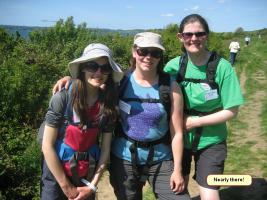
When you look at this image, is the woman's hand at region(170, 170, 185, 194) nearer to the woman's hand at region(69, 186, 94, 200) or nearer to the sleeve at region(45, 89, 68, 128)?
the woman's hand at region(69, 186, 94, 200)

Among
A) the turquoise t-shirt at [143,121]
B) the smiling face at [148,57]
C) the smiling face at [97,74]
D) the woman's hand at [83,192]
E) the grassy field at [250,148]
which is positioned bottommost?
the grassy field at [250,148]

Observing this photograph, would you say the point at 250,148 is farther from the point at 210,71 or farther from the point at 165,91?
the point at 165,91

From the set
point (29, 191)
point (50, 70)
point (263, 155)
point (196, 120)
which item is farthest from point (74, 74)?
point (50, 70)

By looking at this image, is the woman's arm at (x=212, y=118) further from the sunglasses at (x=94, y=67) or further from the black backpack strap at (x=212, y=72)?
the sunglasses at (x=94, y=67)

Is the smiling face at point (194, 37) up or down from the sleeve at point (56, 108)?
up

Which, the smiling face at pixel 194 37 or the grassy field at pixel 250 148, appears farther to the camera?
the grassy field at pixel 250 148

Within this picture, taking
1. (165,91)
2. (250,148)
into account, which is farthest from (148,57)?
(250,148)

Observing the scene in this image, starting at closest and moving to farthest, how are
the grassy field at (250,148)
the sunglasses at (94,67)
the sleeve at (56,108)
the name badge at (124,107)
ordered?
the sleeve at (56,108)
the sunglasses at (94,67)
the name badge at (124,107)
the grassy field at (250,148)

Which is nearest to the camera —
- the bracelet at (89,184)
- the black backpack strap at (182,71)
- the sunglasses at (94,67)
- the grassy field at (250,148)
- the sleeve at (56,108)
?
the sleeve at (56,108)

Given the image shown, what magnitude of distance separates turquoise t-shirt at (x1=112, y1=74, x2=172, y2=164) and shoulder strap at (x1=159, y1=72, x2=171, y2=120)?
38mm

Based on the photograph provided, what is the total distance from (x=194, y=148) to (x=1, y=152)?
12.9 feet

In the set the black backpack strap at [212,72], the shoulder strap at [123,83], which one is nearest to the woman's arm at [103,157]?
the shoulder strap at [123,83]

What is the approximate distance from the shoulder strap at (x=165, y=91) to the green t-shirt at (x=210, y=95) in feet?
0.83

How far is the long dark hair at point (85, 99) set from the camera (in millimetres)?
3002
